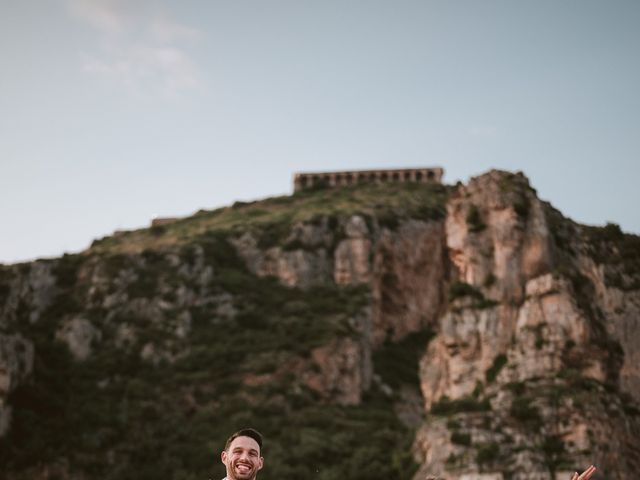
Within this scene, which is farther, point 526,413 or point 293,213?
point 293,213

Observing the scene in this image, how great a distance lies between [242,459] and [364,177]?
94.8 meters

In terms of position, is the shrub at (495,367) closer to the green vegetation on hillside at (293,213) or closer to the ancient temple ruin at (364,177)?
the green vegetation on hillside at (293,213)

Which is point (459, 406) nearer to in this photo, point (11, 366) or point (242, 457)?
point (11, 366)

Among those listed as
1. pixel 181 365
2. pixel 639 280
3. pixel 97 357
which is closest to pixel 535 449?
pixel 639 280

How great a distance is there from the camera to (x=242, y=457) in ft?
20.7

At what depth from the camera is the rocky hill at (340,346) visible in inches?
1816

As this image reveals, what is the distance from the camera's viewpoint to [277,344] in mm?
66938

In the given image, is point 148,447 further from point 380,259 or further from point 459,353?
point 380,259

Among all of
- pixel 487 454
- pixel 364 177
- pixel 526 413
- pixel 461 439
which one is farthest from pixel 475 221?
pixel 364 177

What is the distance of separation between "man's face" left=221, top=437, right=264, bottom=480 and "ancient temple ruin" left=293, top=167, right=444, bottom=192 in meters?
92.7

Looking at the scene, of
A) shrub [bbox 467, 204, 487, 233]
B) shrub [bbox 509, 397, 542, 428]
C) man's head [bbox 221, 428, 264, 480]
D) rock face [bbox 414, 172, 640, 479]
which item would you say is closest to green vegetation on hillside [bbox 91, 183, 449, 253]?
rock face [bbox 414, 172, 640, 479]

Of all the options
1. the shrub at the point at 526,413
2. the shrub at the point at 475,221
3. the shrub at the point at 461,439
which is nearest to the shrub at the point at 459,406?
the shrub at the point at 526,413

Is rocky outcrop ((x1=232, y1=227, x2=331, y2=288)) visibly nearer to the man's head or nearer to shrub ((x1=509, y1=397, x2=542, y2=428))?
shrub ((x1=509, y1=397, x2=542, y2=428))

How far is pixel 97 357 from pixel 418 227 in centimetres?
3245
